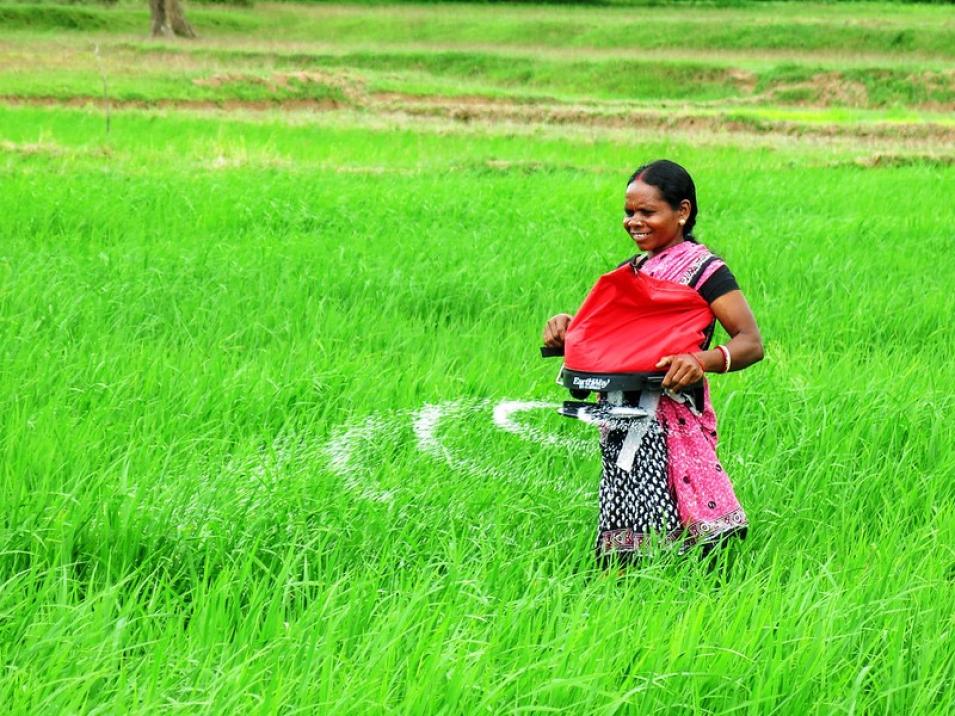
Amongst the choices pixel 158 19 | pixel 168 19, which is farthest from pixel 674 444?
pixel 168 19

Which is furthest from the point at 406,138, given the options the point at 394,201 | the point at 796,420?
the point at 796,420

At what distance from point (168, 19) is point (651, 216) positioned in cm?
3021

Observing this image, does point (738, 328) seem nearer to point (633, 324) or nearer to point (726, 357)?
point (726, 357)

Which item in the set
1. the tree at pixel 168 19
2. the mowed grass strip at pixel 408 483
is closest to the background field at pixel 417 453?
the mowed grass strip at pixel 408 483

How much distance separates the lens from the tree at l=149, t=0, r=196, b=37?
97.3 ft

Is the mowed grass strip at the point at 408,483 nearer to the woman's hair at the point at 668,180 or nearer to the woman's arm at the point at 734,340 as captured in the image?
the woman's arm at the point at 734,340

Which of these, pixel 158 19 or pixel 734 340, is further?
pixel 158 19

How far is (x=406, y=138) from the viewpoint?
14570 mm

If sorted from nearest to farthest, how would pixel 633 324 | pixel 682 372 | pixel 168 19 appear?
pixel 682 372 < pixel 633 324 < pixel 168 19

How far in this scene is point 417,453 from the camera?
10.5 ft

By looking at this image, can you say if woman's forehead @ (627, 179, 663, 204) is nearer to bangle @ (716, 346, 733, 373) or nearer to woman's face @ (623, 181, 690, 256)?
woman's face @ (623, 181, 690, 256)

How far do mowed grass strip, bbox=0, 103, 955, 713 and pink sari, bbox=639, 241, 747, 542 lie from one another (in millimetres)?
108

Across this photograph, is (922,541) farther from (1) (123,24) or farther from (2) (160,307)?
(1) (123,24)

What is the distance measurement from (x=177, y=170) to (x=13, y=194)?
265 centimetres
